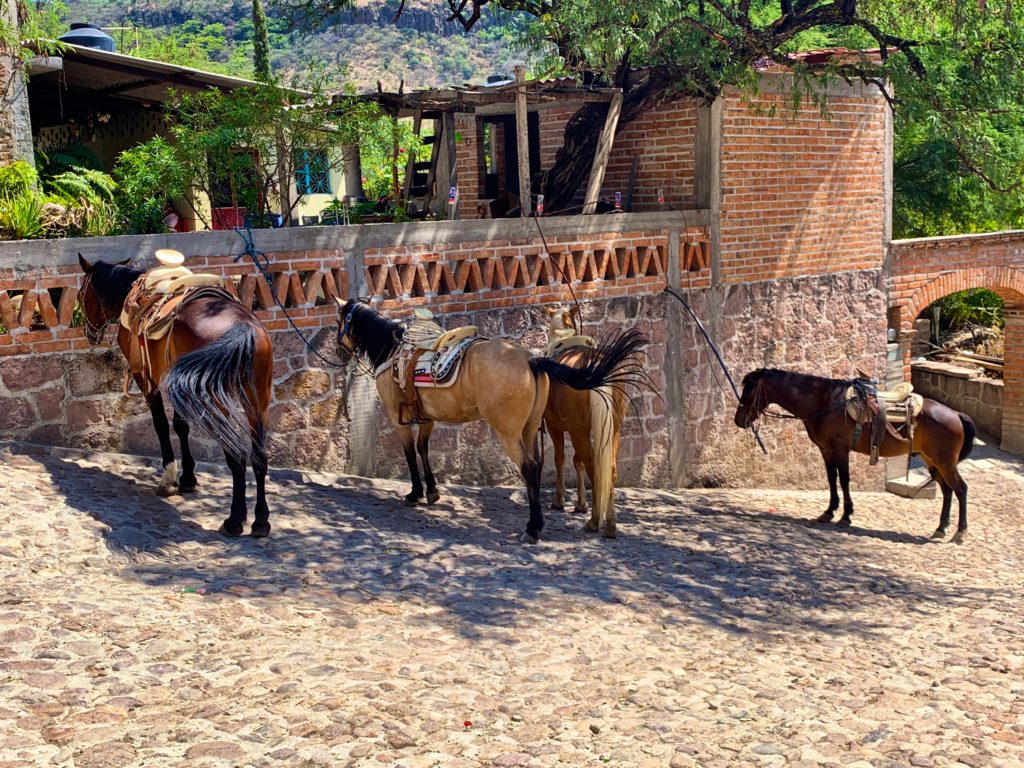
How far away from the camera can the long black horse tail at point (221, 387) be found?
6668 mm

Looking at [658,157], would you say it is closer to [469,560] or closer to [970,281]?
[970,281]

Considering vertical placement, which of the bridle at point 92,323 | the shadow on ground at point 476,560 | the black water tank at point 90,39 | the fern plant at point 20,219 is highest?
the black water tank at point 90,39

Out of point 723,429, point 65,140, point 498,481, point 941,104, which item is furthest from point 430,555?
point 65,140

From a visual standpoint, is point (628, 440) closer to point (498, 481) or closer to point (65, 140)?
point (498, 481)

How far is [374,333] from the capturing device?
8.69m

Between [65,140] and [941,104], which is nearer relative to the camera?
[941,104]

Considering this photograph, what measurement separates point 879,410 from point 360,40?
58110mm

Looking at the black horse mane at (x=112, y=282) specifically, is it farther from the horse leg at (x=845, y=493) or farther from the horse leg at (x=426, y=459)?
the horse leg at (x=845, y=493)

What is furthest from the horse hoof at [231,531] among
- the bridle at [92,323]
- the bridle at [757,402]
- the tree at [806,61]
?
the bridle at [757,402]

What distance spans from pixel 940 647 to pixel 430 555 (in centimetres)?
351

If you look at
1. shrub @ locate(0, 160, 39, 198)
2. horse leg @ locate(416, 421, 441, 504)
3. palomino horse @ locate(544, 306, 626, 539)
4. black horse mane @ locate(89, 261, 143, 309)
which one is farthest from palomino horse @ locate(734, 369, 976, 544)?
shrub @ locate(0, 160, 39, 198)

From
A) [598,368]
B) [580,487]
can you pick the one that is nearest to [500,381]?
[598,368]

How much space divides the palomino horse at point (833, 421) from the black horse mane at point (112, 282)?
21.3 ft

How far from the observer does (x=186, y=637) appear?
5.68 meters
